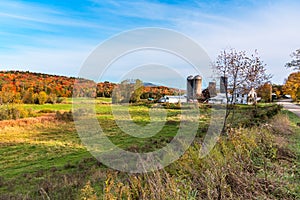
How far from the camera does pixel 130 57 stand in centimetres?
782

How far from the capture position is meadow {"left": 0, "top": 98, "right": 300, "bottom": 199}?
11.2 feet

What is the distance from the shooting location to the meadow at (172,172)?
342 centimetres

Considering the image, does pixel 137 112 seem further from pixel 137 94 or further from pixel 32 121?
pixel 32 121

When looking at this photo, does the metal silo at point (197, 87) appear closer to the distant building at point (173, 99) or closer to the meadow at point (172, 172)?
the distant building at point (173, 99)

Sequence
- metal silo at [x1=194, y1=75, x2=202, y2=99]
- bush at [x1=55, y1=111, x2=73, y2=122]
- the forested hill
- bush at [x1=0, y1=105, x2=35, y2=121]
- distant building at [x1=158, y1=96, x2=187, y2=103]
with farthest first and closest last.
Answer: the forested hill
bush at [x1=0, y1=105, x2=35, y2=121]
bush at [x1=55, y1=111, x2=73, y2=122]
distant building at [x1=158, y1=96, x2=187, y2=103]
metal silo at [x1=194, y1=75, x2=202, y2=99]

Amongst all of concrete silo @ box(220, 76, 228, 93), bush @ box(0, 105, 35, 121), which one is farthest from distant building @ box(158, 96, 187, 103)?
bush @ box(0, 105, 35, 121)

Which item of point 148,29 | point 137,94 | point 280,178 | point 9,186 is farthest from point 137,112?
point 280,178

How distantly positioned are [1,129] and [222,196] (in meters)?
19.9

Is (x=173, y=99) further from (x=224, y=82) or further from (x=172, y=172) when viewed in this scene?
(x=172, y=172)

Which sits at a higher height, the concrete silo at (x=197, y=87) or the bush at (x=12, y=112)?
the concrete silo at (x=197, y=87)

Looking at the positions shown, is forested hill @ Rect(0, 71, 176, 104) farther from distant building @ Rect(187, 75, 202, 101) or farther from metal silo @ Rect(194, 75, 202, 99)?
metal silo @ Rect(194, 75, 202, 99)

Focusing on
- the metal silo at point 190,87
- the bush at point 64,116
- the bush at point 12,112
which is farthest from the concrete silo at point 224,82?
the bush at point 12,112

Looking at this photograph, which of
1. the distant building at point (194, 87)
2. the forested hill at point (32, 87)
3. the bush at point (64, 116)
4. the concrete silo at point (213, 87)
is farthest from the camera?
the forested hill at point (32, 87)

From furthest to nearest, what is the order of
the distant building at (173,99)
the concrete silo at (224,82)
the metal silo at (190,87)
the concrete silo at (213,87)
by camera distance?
1. the distant building at (173,99)
2. the metal silo at (190,87)
3. the concrete silo at (213,87)
4. the concrete silo at (224,82)
